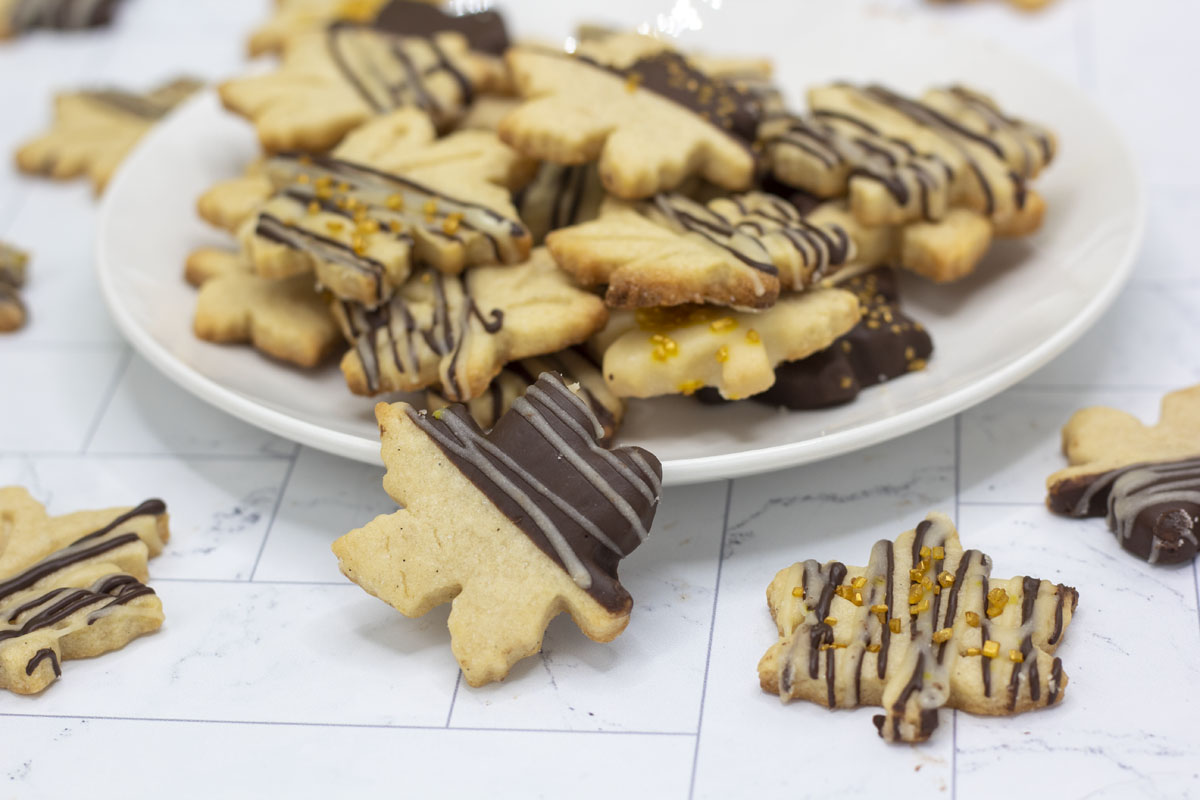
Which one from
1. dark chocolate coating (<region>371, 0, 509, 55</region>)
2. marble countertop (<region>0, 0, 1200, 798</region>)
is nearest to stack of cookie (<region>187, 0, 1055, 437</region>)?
dark chocolate coating (<region>371, 0, 509, 55</region>)

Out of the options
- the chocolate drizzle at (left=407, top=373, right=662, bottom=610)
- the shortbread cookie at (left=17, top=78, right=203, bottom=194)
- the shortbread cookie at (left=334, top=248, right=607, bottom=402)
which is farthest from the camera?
the shortbread cookie at (left=17, top=78, right=203, bottom=194)

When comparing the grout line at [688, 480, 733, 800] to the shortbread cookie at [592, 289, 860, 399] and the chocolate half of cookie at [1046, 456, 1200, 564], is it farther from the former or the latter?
the chocolate half of cookie at [1046, 456, 1200, 564]

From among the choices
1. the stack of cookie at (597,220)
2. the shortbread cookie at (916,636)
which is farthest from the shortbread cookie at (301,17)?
the shortbread cookie at (916,636)

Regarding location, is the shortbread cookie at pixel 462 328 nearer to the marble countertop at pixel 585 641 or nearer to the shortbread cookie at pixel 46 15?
the marble countertop at pixel 585 641

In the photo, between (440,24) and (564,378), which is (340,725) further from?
(440,24)

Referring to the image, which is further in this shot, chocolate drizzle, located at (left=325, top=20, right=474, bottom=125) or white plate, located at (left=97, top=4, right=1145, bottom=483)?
chocolate drizzle, located at (left=325, top=20, right=474, bottom=125)

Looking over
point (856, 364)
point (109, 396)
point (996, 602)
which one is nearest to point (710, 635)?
point (996, 602)

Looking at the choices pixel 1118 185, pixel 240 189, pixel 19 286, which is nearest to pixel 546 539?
pixel 240 189
